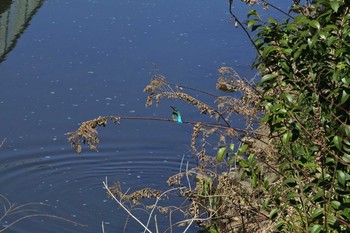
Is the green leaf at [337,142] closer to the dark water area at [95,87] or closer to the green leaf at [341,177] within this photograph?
the green leaf at [341,177]

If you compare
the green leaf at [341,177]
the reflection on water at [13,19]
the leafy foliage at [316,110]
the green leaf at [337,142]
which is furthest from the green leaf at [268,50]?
the reflection on water at [13,19]

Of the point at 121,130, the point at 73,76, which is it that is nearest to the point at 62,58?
the point at 73,76

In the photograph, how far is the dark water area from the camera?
794cm

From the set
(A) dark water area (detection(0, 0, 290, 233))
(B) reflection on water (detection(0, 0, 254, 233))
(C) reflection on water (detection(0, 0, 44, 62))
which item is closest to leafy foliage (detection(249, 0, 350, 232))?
(A) dark water area (detection(0, 0, 290, 233))

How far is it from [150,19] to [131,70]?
2510mm

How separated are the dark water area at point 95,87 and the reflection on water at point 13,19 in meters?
0.02

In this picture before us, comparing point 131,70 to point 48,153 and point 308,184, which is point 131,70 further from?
point 308,184

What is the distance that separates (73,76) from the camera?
34.9 ft

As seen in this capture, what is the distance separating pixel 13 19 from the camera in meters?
13.3

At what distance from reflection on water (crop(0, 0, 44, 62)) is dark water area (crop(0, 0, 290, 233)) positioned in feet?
0.05

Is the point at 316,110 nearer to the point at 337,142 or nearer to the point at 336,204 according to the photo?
the point at 337,142

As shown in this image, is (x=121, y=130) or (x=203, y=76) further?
(x=203, y=76)

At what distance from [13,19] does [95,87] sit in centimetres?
342

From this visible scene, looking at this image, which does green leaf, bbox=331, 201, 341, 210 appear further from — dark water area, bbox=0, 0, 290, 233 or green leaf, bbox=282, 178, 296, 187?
dark water area, bbox=0, 0, 290, 233
